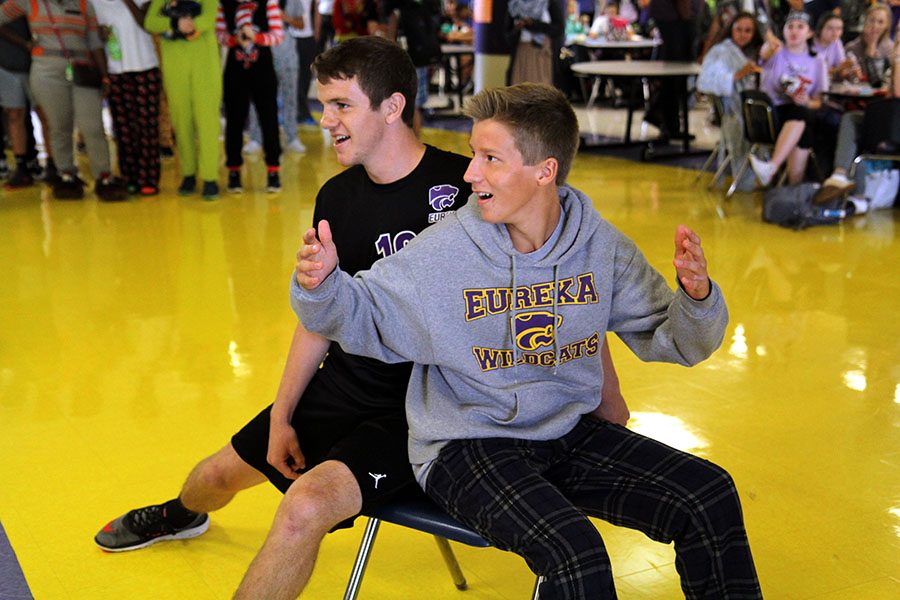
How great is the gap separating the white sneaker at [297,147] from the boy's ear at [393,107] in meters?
7.71

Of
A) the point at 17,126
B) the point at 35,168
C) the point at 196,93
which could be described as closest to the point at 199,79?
the point at 196,93

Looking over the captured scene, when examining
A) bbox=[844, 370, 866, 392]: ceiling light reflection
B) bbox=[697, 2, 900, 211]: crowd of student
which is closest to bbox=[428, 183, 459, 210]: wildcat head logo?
bbox=[844, 370, 866, 392]: ceiling light reflection

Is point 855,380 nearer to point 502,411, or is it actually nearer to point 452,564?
point 452,564

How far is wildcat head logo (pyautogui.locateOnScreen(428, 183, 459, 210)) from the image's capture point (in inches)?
99.1

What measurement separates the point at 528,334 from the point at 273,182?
20.4ft

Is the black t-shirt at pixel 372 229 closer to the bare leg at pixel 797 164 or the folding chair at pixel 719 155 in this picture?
the bare leg at pixel 797 164

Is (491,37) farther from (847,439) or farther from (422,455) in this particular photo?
(422,455)

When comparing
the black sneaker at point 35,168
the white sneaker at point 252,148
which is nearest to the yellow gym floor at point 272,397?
the black sneaker at point 35,168

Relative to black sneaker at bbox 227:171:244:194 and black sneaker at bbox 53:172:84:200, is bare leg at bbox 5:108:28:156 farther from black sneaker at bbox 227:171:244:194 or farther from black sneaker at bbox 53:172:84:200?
black sneaker at bbox 227:171:244:194

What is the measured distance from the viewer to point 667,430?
3.74 meters

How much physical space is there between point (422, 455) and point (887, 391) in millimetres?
2528

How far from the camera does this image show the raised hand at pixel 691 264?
6.91ft

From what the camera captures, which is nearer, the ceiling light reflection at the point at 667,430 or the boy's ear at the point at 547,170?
the boy's ear at the point at 547,170

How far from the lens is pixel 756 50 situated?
8094mm
